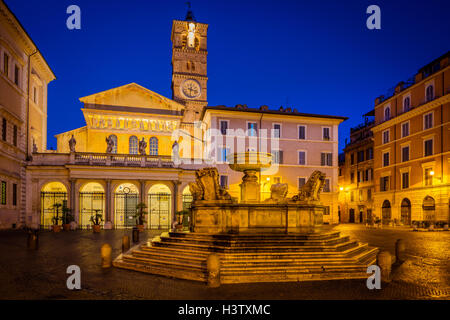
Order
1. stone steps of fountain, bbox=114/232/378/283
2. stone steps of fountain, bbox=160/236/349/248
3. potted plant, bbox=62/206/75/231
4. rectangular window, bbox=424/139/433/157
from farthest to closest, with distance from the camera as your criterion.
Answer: rectangular window, bbox=424/139/433/157, potted plant, bbox=62/206/75/231, stone steps of fountain, bbox=160/236/349/248, stone steps of fountain, bbox=114/232/378/283

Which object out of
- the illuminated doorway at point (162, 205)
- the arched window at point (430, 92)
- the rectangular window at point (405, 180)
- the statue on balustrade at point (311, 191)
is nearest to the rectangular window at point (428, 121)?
the arched window at point (430, 92)

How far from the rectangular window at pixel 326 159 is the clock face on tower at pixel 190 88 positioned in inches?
1147

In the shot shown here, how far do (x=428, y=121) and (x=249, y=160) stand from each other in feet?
92.4

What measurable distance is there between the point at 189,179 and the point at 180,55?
3798cm

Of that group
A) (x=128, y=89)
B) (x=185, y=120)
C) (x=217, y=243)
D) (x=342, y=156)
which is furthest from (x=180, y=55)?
(x=217, y=243)

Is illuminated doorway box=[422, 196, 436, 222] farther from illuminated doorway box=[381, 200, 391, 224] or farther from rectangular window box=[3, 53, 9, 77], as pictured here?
rectangular window box=[3, 53, 9, 77]

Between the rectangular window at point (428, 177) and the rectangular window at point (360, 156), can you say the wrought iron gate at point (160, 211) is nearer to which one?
the rectangular window at point (428, 177)

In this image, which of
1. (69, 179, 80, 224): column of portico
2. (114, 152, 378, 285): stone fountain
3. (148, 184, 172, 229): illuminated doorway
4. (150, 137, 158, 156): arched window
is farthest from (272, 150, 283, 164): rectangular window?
(114, 152, 378, 285): stone fountain

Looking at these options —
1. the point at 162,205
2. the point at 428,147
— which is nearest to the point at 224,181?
the point at 162,205

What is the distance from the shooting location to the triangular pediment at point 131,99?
121ft

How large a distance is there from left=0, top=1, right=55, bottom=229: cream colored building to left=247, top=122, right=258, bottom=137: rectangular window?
21.3 m

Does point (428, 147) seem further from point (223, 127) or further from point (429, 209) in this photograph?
point (223, 127)

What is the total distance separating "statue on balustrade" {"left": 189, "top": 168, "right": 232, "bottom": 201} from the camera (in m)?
11.7
